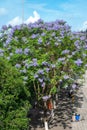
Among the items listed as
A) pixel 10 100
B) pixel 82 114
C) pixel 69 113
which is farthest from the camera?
pixel 69 113

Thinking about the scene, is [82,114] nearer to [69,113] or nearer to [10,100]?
[69,113]

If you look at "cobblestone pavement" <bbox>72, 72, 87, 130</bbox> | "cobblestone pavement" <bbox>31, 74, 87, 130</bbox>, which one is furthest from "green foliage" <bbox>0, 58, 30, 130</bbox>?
"cobblestone pavement" <bbox>72, 72, 87, 130</bbox>

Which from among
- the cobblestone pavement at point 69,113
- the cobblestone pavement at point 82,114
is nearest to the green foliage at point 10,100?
the cobblestone pavement at point 69,113

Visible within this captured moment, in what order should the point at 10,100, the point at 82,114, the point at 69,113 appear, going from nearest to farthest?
1. the point at 10,100
2. the point at 82,114
3. the point at 69,113

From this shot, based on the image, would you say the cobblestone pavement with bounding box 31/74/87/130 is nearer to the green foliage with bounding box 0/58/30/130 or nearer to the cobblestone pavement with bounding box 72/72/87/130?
the cobblestone pavement with bounding box 72/72/87/130

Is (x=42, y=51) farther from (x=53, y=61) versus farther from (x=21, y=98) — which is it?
(x=21, y=98)

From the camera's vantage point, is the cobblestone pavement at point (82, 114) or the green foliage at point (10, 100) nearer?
the green foliage at point (10, 100)

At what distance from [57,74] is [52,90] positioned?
64cm

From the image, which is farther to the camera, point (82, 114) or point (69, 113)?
point (69, 113)

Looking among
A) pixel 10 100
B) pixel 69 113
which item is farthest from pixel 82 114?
pixel 10 100

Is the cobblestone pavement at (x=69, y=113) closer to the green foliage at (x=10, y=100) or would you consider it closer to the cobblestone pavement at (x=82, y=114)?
the cobblestone pavement at (x=82, y=114)

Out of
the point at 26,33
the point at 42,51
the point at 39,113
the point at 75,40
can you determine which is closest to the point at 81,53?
the point at 75,40

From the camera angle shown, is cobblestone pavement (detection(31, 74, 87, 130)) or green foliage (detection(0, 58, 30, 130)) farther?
cobblestone pavement (detection(31, 74, 87, 130))

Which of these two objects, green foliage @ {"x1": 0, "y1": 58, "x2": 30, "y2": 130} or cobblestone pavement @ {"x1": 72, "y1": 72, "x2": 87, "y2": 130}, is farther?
cobblestone pavement @ {"x1": 72, "y1": 72, "x2": 87, "y2": 130}
